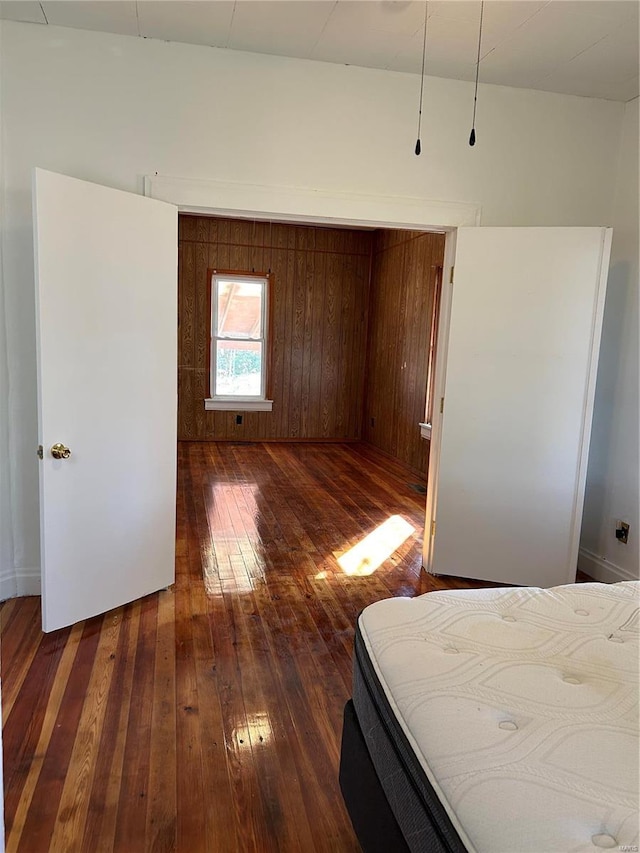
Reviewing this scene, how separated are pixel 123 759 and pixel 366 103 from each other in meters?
3.22

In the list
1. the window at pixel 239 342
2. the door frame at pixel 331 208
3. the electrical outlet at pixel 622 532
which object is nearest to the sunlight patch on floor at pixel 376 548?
the door frame at pixel 331 208

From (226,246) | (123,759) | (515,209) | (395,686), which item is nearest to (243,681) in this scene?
(123,759)

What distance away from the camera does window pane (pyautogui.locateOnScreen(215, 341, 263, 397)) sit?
773cm

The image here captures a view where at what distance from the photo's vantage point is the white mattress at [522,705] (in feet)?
2.92

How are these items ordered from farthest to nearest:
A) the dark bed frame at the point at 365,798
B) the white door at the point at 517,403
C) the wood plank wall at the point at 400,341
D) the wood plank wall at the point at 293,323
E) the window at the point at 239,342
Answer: the window at the point at 239,342 < the wood plank wall at the point at 293,323 < the wood plank wall at the point at 400,341 < the white door at the point at 517,403 < the dark bed frame at the point at 365,798

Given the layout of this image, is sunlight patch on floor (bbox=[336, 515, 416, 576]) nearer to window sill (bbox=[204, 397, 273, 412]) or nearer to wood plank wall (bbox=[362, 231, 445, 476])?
wood plank wall (bbox=[362, 231, 445, 476])

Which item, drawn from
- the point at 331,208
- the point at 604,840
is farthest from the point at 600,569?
the point at 604,840

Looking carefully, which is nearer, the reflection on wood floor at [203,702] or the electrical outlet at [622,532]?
the reflection on wood floor at [203,702]

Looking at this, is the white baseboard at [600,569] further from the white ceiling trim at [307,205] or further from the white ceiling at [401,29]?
the white ceiling at [401,29]

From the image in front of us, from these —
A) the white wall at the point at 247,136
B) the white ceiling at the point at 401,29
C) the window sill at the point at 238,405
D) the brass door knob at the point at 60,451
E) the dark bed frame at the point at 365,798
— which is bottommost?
the dark bed frame at the point at 365,798

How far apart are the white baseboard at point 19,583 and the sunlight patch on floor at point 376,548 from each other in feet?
5.76

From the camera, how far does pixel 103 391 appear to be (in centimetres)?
270

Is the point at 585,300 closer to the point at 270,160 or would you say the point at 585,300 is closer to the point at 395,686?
the point at 270,160

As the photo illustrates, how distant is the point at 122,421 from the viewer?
9.21 ft
